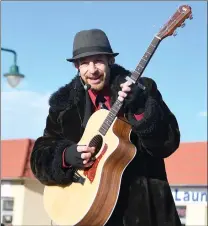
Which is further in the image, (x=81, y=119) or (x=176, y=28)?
(x=81, y=119)

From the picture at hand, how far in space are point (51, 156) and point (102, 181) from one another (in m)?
0.44

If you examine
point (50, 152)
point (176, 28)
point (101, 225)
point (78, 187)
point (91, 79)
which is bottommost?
point (101, 225)

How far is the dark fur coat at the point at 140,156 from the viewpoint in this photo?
311 centimetres

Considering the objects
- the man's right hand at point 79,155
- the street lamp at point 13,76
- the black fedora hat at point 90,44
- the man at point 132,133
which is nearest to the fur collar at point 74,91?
the man at point 132,133

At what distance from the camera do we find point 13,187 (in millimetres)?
20016

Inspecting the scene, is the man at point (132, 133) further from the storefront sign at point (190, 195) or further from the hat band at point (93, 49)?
the storefront sign at point (190, 195)

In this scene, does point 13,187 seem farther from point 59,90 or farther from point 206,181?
point 59,90

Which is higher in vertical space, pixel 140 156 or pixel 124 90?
pixel 124 90

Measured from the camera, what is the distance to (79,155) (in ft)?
10.3

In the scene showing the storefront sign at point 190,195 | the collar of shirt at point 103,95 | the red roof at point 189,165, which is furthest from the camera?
the storefront sign at point 190,195

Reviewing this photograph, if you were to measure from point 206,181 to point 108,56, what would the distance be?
13631mm

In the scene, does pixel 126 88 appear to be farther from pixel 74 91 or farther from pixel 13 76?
pixel 13 76

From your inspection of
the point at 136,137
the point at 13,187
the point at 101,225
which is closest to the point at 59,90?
the point at 136,137

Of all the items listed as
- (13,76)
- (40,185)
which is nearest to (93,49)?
(13,76)
